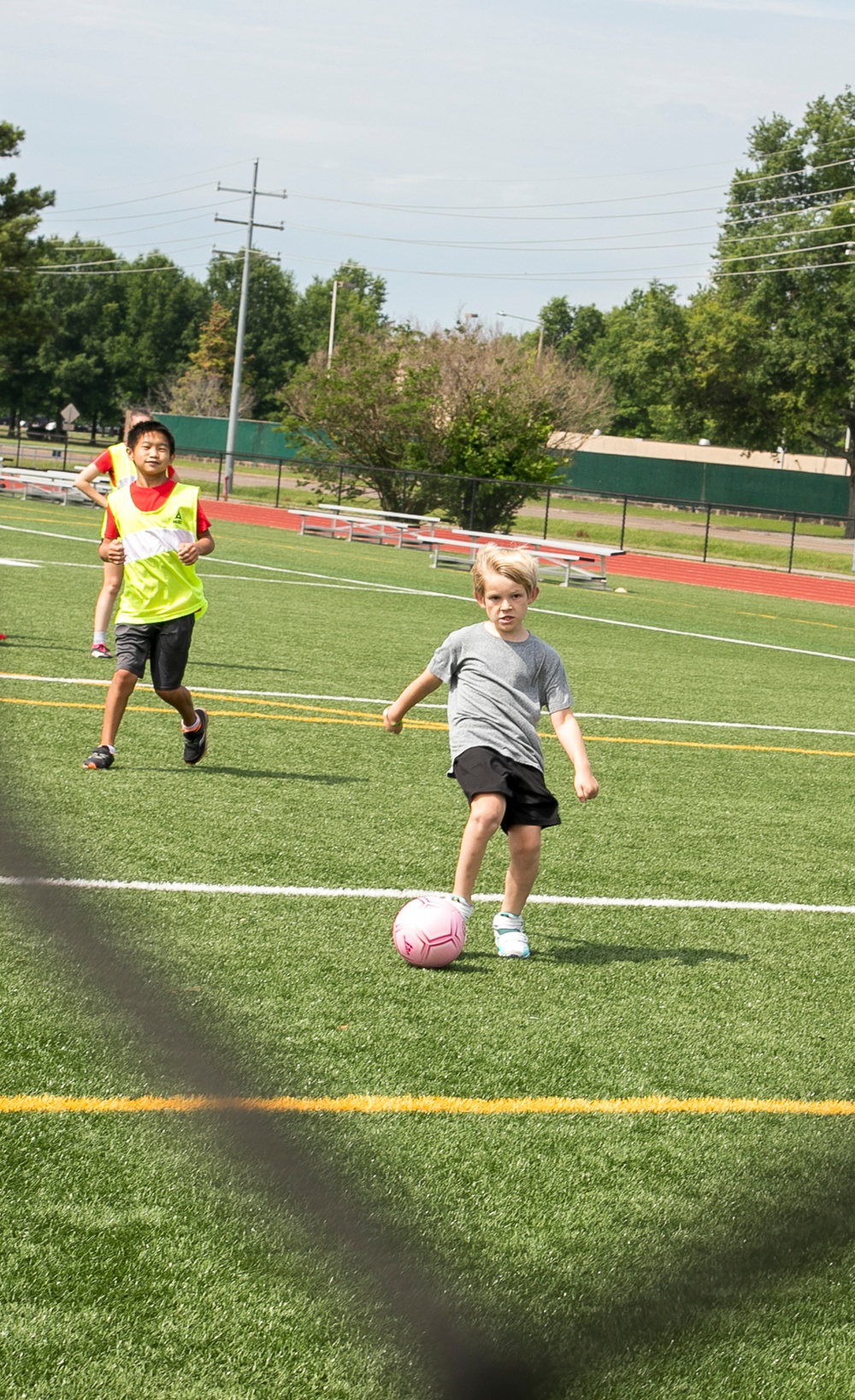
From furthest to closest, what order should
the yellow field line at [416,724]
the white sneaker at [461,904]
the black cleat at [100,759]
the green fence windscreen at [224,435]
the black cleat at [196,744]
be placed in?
1. the green fence windscreen at [224,435]
2. the yellow field line at [416,724]
3. the black cleat at [196,744]
4. the black cleat at [100,759]
5. the white sneaker at [461,904]

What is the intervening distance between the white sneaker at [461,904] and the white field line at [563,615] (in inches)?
518

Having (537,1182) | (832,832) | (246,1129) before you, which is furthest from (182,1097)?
(832,832)

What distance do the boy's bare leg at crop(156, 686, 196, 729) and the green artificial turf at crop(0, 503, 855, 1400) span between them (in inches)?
11.9

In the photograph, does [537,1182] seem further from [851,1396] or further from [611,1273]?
[611,1273]

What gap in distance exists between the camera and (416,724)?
10117 millimetres

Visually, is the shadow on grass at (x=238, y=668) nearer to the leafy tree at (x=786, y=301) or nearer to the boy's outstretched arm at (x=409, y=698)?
the boy's outstretched arm at (x=409, y=698)

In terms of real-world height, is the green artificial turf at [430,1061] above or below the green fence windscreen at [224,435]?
below

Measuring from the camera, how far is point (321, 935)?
16.4 ft

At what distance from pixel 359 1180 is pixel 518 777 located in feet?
13.8

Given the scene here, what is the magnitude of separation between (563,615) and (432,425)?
16585 mm

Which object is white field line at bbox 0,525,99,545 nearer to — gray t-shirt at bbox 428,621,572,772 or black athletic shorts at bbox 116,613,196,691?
black athletic shorts at bbox 116,613,196,691

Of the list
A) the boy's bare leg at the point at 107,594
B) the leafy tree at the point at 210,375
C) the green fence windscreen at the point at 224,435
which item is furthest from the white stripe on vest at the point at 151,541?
the leafy tree at the point at 210,375

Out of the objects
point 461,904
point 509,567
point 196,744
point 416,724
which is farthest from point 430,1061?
point 416,724

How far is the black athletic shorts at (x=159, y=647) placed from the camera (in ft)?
24.5
